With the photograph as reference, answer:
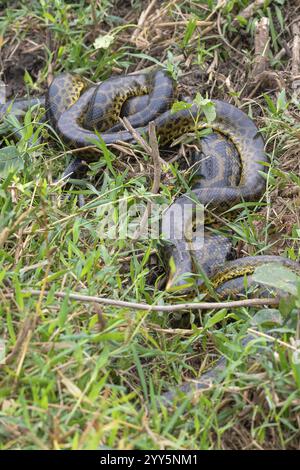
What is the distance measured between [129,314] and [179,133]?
2.23 m

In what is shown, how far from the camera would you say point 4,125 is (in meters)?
6.05

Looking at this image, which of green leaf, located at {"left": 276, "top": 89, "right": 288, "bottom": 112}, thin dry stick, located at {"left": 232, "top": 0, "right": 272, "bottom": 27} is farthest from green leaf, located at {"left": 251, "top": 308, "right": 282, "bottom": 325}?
thin dry stick, located at {"left": 232, "top": 0, "right": 272, "bottom": 27}

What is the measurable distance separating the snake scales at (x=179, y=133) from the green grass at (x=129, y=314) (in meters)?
0.12

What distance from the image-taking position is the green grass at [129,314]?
154 inches

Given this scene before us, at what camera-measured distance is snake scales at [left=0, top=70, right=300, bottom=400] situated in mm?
5375

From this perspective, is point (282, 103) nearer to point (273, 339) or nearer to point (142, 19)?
point (142, 19)

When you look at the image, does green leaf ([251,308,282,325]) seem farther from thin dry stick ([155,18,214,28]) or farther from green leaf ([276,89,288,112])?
thin dry stick ([155,18,214,28])

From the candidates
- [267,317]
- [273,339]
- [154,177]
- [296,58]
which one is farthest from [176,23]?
[273,339]

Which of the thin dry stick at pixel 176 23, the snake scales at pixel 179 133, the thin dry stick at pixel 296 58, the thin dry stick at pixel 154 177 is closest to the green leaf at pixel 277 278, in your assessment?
the snake scales at pixel 179 133

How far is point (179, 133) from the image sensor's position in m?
6.32

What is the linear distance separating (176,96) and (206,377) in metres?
2.82

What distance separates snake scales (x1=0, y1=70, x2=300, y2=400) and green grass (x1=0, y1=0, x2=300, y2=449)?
0.39 feet

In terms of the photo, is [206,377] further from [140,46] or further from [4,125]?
[140,46]

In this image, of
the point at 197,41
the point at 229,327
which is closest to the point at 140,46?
the point at 197,41
